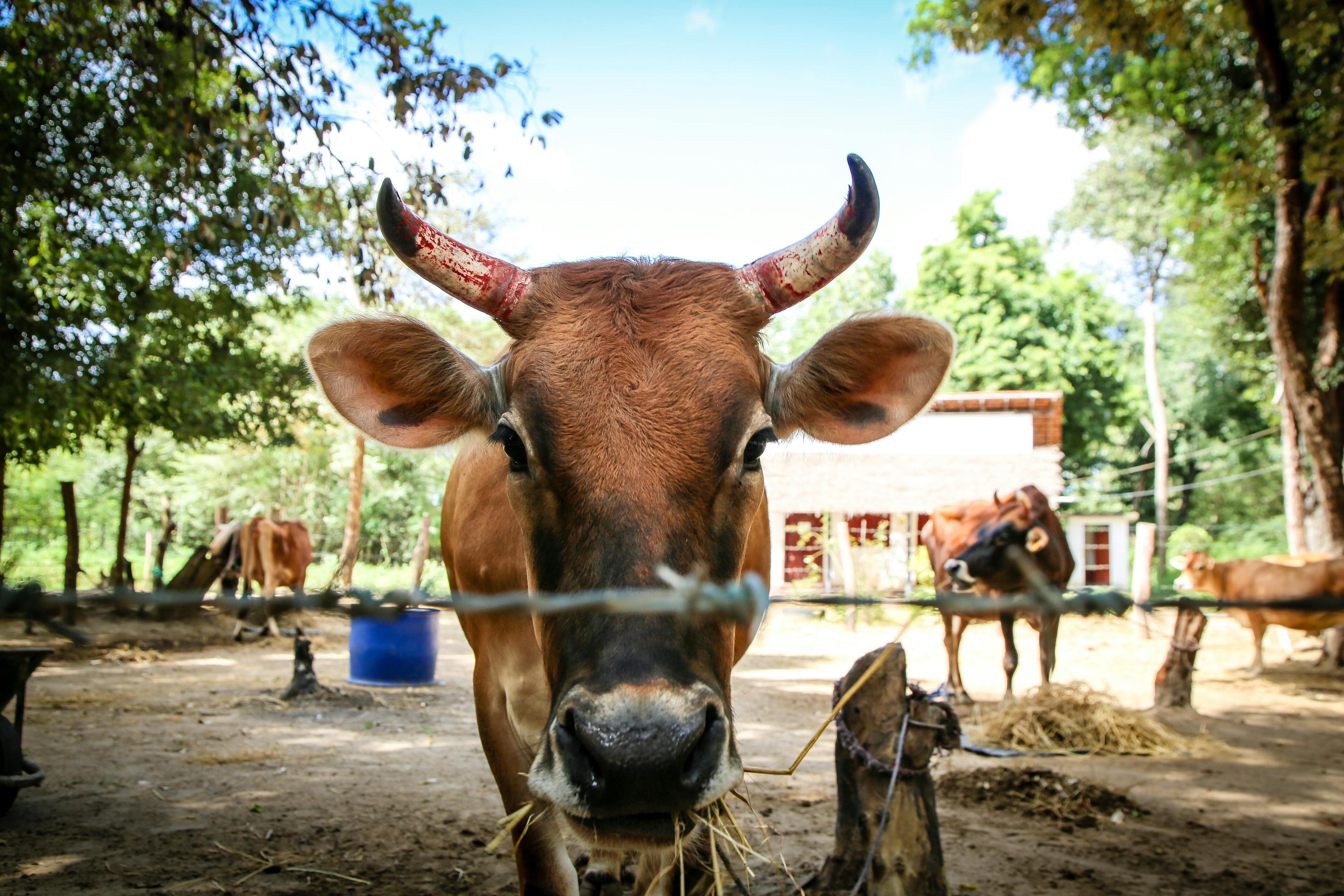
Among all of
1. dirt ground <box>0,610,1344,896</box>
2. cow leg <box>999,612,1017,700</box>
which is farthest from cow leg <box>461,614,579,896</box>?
cow leg <box>999,612,1017,700</box>

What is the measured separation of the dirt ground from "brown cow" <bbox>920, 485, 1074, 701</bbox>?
0.95 metres

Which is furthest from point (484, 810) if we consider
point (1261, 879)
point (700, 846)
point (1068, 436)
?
point (1068, 436)

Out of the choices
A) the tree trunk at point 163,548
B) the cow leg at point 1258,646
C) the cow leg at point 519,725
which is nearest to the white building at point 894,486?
the cow leg at point 1258,646

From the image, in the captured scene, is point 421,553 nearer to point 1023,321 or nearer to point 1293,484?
point 1293,484

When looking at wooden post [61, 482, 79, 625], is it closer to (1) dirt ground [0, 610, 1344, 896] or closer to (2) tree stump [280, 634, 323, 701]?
(1) dirt ground [0, 610, 1344, 896]

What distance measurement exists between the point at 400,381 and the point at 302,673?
6.75 m

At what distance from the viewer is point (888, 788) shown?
11.5ft

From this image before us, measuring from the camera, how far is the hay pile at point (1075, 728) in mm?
6961

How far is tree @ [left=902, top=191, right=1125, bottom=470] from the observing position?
29.3 meters

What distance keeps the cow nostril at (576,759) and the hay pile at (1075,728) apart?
5984 mm

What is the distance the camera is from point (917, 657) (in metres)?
14.2

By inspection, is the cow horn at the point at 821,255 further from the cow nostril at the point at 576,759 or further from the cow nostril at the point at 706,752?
the cow nostril at the point at 576,759

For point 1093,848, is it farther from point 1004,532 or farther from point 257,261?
point 257,261

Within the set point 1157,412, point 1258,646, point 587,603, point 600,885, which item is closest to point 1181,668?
point 1258,646
